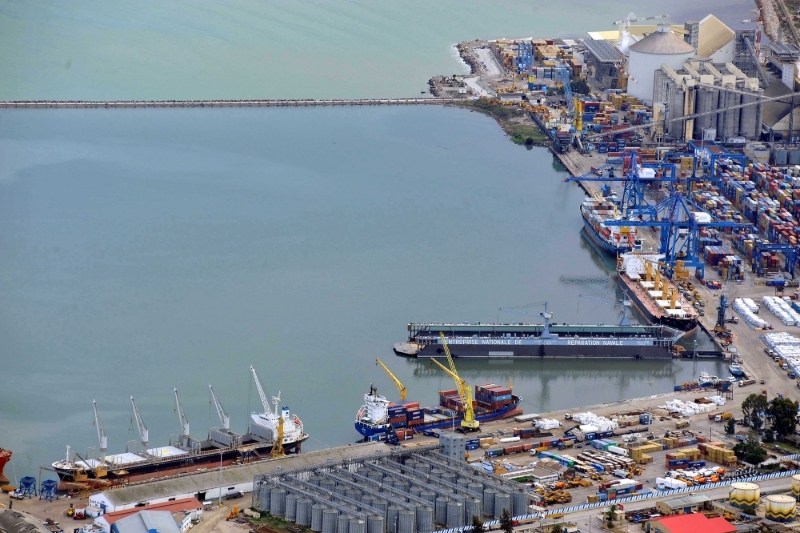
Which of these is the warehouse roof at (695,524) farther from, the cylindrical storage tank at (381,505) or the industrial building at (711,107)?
the industrial building at (711,107)

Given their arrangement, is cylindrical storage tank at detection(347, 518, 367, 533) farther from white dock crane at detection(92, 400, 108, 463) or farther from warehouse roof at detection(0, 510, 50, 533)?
white dock crane at detection(92, 400, 108, 463)

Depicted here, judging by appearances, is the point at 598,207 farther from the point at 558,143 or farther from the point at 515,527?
the point at 515,527

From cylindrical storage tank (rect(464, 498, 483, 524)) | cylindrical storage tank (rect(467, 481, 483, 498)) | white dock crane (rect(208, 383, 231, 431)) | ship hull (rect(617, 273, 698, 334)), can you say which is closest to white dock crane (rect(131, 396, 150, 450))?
white dock crane (rect(208, 383, 231, 431))

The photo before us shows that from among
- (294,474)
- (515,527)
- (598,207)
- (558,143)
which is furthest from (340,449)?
(558,143)

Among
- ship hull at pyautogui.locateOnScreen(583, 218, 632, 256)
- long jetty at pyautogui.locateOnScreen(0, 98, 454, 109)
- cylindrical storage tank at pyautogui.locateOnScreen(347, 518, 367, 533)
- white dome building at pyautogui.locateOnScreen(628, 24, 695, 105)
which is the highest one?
white dome building at pyautogui.locateOnScreen(628, 24, 695, 105)

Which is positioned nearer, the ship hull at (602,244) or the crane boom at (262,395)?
the crane boom at (262,395)

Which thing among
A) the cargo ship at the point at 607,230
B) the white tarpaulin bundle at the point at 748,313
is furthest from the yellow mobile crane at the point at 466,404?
the cargo ship at the point at 607,230
